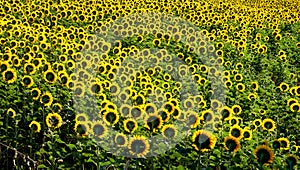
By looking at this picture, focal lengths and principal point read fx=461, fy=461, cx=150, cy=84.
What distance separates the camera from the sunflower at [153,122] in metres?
4.38

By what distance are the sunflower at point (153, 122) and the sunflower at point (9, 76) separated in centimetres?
180

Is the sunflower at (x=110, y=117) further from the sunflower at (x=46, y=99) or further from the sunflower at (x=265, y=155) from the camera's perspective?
the sunflower at (x=265, y=155)

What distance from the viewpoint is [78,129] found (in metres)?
4.33

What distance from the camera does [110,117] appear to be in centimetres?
452

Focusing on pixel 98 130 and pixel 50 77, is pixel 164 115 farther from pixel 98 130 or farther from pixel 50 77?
pixel 50 77

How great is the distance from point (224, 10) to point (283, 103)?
8.14 meters

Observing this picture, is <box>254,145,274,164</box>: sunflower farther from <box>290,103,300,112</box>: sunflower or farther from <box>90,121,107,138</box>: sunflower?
<box>290,103,300,112</box>: sunflower

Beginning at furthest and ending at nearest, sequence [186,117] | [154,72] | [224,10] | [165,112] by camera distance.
Answer: [224,10] < [154,72] < [186,117] < [165,112]

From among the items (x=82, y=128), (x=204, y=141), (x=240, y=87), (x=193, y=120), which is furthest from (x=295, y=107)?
(x=82, y=128)

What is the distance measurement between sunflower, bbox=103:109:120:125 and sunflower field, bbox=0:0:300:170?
14mm

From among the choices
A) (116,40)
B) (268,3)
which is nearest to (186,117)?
(116,40)

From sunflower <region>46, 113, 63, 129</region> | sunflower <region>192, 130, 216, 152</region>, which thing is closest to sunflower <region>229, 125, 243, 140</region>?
sunflower <region>192, 130, 216, 152</region>

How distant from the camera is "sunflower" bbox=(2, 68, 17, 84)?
5312mm

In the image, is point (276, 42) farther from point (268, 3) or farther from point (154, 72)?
point (268, 3)
